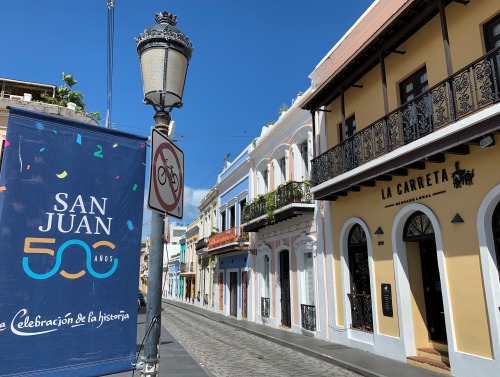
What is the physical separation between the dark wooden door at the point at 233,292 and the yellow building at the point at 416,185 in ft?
37.6

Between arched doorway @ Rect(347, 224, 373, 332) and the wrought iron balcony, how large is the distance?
2.58 m

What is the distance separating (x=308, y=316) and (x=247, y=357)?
157 inches

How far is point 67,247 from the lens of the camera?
234cm

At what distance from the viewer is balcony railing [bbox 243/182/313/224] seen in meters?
14.0

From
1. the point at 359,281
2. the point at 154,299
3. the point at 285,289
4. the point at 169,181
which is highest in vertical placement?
the point at 169,181

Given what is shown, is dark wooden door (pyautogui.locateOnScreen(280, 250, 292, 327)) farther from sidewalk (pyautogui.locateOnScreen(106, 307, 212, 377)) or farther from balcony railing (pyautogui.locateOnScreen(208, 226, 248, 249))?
sidewalk (pyautogui.locateOnScreen(106, 307, 212, 377))

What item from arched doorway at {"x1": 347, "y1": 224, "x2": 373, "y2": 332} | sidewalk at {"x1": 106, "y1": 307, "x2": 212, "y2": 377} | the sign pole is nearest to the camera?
the sign pole

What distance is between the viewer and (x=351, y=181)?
1030 cm

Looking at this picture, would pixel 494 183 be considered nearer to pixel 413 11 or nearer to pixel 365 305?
pixel 413 11

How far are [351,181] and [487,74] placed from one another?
4312 mm

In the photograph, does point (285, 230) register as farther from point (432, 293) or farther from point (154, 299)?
point (154, 299)

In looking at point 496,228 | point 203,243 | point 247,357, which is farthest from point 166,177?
point 203,243

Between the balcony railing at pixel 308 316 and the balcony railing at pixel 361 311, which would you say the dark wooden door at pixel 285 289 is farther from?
the balcony railing at pixel 361 311

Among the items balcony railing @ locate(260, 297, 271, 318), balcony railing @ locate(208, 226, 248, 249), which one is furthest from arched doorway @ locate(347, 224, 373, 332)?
balcony railing @ locate(208, 226, 248, 249)
